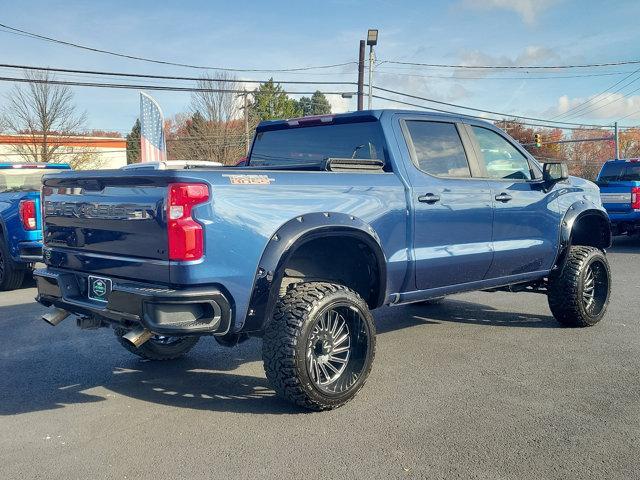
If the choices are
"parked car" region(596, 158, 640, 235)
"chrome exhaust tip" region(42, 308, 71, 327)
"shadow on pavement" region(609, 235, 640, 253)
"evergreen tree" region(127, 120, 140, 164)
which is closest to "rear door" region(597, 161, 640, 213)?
"parked car" region(596, 158, 640, 235)

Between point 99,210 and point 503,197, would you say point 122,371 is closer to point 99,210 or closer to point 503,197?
point 99,210

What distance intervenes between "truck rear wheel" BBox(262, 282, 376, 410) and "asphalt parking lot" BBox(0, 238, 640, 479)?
167mm

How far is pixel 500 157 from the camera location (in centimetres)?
552

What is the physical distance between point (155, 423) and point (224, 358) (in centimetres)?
148

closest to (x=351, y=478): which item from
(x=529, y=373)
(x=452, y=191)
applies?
(x=529, y=373)

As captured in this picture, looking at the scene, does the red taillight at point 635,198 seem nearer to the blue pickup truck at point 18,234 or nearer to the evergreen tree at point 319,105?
the blue pickup truck at point 18,234

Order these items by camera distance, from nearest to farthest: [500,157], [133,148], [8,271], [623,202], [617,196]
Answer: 1. [500,157]
2. [8,271]
3. [623,202]
4. [617,196]
5. [133,148]

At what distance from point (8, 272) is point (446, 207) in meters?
6.64

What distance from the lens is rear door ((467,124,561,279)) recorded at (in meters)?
5.24

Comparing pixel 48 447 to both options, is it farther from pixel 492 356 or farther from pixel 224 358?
pixel 492 356

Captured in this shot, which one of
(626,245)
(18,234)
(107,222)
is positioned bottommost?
(626,245)

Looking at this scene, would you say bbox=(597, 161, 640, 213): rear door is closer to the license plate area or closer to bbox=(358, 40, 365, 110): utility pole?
the license plate area

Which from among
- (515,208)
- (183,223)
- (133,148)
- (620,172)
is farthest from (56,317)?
(133,148)

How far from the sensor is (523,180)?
5.57m
